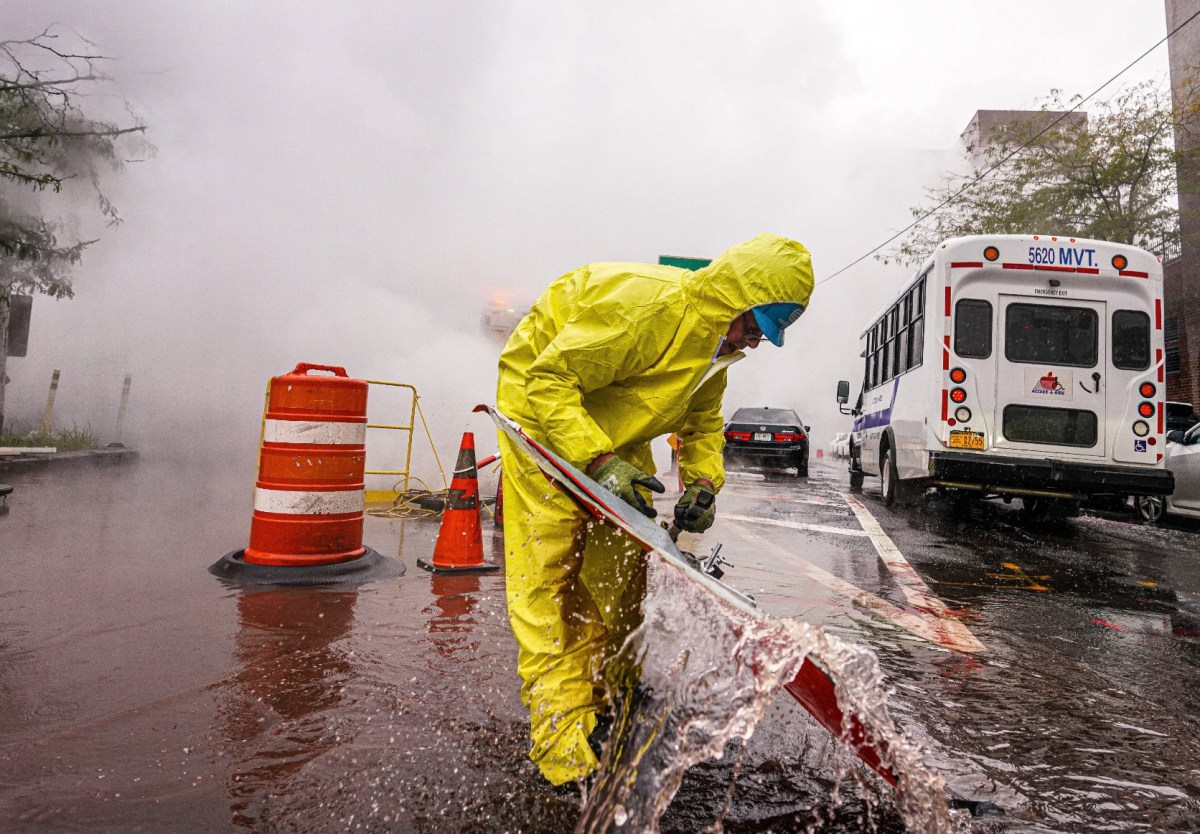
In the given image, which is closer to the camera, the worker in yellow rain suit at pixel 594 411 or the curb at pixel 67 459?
the worker in yellow rain suit at pixel 594 411

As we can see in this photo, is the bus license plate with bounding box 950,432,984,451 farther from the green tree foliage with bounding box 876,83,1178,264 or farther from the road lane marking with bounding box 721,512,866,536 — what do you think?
the green tree foliage with bounding box 876,83,1178,264

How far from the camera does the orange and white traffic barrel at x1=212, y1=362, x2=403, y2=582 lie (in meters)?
4.32

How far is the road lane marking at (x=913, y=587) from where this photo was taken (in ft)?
12.7

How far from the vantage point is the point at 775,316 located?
2275mm


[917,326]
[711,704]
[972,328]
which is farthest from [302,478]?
[917,326]

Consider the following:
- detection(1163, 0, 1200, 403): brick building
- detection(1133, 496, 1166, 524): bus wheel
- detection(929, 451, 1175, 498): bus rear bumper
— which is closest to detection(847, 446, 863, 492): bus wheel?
detection(1133, 496, 1166, 524): bus wheel

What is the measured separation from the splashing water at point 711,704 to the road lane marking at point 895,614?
1848mm

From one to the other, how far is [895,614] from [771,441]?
12.2 metres

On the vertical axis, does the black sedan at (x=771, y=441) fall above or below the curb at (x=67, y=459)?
above

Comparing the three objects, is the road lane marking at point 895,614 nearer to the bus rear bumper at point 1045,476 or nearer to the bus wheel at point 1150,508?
the bus rear bumper at point 1045,476

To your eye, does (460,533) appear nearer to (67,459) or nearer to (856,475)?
(67,459)

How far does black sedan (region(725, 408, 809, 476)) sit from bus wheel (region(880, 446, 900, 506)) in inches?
226

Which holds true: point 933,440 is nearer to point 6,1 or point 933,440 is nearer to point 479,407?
point 479,407

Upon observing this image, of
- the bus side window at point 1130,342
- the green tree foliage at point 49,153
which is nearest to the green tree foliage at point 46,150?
the green tree foliage at point 49,153
